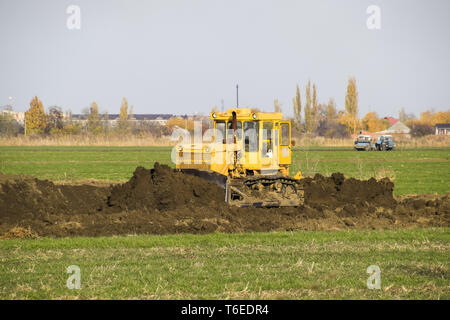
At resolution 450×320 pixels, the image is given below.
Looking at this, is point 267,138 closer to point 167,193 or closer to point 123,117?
point 167,193

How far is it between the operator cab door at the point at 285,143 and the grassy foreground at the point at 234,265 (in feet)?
13.6

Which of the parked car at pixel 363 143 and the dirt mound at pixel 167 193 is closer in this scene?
the dirt mound at pixel 167 193

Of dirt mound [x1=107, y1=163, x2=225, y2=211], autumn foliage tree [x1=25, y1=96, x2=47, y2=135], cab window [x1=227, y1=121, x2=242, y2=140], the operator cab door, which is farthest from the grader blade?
autumn foliage tree [x1=25, y1=96, x2=47, y2=135]

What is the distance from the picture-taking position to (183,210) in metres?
16.6

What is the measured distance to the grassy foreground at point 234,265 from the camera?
9.05 m

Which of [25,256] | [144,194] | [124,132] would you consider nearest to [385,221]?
[144,194]

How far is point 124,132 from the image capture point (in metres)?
104

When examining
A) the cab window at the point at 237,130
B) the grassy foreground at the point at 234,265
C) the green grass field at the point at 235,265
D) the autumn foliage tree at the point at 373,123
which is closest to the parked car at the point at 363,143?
the autumn foliage tree at the point at 373,123

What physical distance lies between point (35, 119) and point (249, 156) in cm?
10899

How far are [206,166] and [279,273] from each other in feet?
27.6

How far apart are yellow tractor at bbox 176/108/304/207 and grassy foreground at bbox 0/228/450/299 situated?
2991 millimetres

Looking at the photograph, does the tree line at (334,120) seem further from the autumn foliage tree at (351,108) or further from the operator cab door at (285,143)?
the operator cab door at (285,143)

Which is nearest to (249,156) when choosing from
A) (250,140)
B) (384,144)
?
(250,140)
